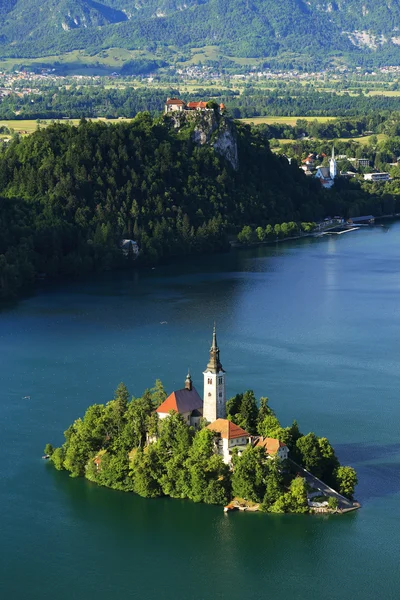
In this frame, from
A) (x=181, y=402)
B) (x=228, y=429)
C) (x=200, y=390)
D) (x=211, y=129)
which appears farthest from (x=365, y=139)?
(x=228, y=429)

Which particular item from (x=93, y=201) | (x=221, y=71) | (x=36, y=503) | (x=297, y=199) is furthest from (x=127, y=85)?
(x=36, y=503)

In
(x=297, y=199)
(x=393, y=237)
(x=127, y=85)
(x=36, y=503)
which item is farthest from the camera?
(x=127, y=85)

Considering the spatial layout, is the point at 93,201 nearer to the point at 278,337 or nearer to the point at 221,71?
the point at 278,337

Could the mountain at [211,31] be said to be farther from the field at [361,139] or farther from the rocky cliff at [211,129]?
the rocky cliff at [211,129]

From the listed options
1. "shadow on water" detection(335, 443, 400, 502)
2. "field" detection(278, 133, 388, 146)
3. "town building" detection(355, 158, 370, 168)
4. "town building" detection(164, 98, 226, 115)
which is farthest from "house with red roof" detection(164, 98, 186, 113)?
"shadow on water" detection(335, 443, 400, 502)

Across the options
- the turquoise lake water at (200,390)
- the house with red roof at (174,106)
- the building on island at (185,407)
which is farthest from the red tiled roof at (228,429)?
the house with red roof at (174,106)

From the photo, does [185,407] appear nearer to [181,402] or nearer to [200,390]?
[181,402]

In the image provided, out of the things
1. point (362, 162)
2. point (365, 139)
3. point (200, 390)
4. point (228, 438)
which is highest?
point (365, 139)
